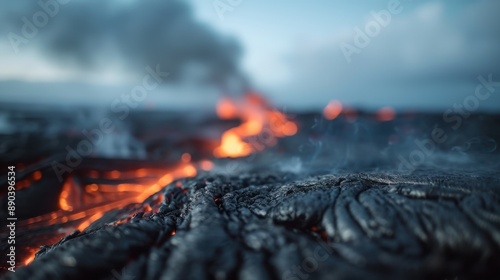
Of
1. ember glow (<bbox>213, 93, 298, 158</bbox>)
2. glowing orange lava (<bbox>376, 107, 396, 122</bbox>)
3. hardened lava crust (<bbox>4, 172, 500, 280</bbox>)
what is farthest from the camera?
glowing orange lava (<bbox>376, 107, 396, 122</bbox>)

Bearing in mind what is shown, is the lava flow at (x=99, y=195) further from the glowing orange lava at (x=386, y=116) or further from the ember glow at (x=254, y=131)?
the glowing orange lava at (x=386, y=116)

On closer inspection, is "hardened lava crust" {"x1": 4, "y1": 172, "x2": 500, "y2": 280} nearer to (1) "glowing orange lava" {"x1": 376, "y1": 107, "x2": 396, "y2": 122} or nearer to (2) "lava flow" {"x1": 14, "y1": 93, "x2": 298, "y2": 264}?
(2) "lava flow" {"x1": 14, "y1": 93, "x2": 298, "y2": 264}

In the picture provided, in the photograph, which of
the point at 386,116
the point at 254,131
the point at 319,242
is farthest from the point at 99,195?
the point at 386,116

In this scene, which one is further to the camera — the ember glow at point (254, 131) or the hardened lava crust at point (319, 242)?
the ember glow at point (254, 131)

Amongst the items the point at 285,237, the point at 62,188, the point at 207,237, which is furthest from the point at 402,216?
the point at 62,188

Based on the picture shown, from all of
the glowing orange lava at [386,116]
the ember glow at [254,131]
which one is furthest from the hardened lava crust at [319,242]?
the glowing orange lava at [386,116]

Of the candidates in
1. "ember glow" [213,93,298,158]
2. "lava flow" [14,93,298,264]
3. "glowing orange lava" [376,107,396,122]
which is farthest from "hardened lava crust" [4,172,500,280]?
"glowing orange lava" [376,107,396,122]

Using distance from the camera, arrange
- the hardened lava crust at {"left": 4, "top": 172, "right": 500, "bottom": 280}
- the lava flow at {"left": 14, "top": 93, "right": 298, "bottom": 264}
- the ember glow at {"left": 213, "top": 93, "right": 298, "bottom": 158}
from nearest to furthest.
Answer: the hardened lava crust at {"left": 4, "top": 172, "right": 500, "bottom": 280} < the lava flow at {"left": 14, "top": 93, "right": 298, "bottom": 264} < the ember glow at {"left": 213, "top": 93, "right": 298, "bottom": 158}

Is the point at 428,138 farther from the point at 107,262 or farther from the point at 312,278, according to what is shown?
the point at 107,262
